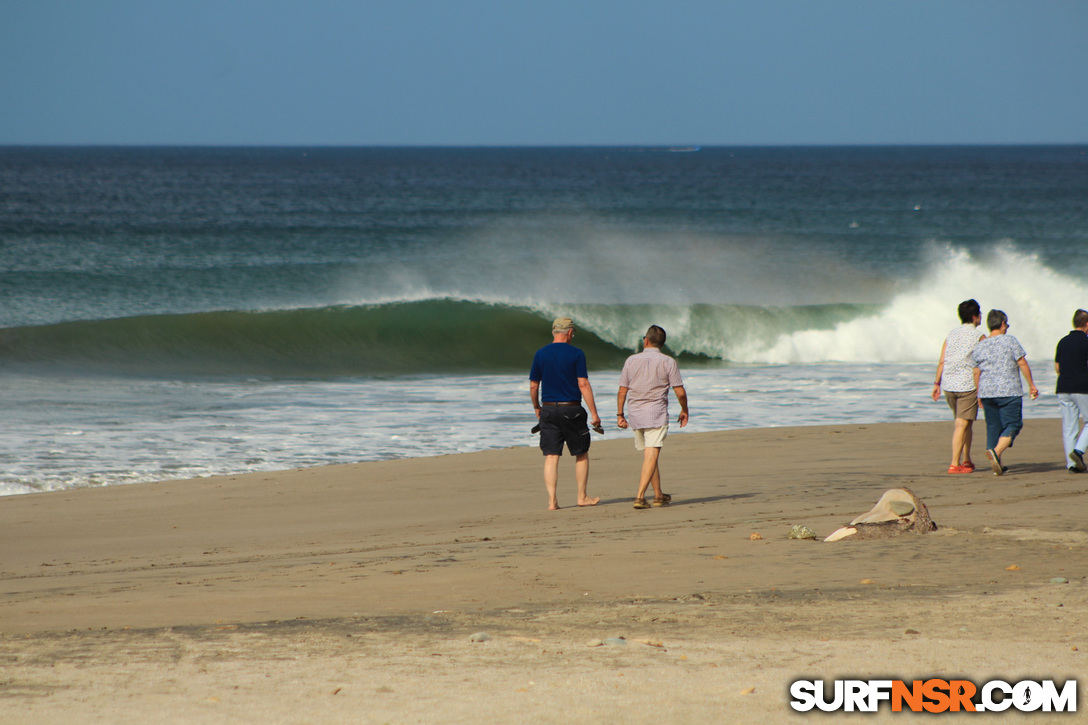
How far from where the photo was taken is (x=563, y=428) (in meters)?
7.92

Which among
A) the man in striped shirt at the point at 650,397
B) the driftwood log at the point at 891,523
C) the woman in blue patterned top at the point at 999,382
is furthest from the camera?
the woman in blue patterned top at the point at 999,382

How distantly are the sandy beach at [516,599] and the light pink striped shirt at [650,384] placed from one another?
2.20ft

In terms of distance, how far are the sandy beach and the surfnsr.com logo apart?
0.07m

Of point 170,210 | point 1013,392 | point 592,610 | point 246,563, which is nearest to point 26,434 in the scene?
point 246,563

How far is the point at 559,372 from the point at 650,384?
2.20 ft

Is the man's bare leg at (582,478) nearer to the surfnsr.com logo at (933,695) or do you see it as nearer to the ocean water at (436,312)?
the ocean water at (436,312)

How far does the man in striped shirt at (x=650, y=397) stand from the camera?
7777 millimetres

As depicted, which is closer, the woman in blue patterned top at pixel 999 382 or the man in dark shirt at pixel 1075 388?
the woman in blue patterned top at pixel 999 382

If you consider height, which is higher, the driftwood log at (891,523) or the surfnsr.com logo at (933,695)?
the driftwood log at (891,523)

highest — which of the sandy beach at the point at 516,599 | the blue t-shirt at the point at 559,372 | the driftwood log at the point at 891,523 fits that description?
the blue t-shirt at the point at 559,372

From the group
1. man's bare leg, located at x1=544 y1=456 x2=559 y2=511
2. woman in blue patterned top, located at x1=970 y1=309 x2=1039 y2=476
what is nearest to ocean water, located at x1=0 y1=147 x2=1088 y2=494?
man's bare leg, located at x1=544 y1=456 x2=559 y2=511

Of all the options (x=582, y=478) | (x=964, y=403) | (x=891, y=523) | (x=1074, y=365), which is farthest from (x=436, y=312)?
(x=891, y=523)

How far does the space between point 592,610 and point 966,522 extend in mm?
3010

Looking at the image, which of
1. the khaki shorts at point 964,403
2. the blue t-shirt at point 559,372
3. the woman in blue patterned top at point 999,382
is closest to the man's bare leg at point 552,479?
the blue t-shirt at point 559,372
